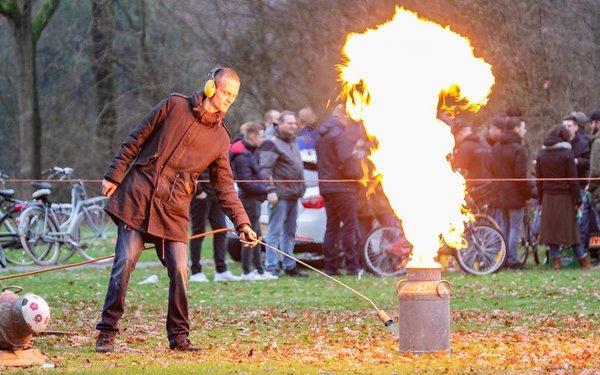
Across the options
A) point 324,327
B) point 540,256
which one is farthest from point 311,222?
point 324,327

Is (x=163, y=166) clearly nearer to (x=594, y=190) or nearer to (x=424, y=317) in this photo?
(x=424, y=317)

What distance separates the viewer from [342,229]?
1969cm

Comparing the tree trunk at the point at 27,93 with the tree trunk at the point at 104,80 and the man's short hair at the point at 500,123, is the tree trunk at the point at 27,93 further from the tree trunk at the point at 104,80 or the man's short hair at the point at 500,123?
the man's short hair at the point at 500,123

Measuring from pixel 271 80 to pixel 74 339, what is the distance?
21.5 meters

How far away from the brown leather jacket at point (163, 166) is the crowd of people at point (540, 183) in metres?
9.97

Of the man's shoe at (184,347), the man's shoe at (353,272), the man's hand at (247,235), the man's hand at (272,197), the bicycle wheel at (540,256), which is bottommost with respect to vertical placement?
the man's shoe at (184,347)

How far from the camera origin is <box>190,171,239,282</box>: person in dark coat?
62.3 ft

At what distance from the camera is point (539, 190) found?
21078 mm

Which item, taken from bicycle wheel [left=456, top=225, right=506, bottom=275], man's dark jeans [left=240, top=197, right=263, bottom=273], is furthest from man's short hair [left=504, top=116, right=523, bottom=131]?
man's dark jeans [left=240, top=197, right=263, bottom=273]

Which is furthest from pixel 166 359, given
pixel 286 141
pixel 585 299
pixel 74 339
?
pixel 286 141

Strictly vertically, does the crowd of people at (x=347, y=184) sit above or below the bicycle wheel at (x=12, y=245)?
above

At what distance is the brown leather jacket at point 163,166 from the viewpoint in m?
10.4

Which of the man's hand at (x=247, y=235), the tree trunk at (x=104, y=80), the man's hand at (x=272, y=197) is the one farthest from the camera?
the tree trunk at (x=104, y=80)

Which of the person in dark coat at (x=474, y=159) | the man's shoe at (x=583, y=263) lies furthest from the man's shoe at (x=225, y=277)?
the man's shoe at (x=583, y=263)
